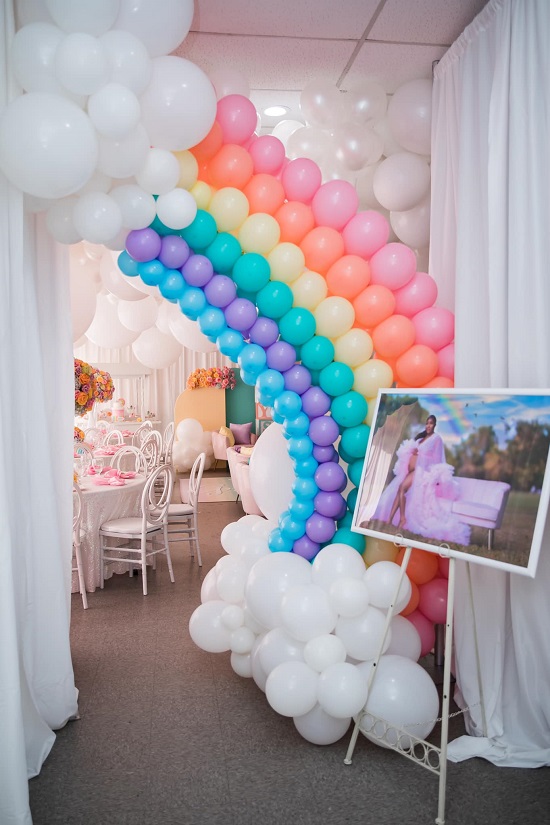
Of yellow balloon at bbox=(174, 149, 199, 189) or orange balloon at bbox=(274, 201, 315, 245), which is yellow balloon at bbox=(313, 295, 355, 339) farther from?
yellow balloon at bbox=(174, 149, 199, 189)

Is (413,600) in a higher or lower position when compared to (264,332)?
lower

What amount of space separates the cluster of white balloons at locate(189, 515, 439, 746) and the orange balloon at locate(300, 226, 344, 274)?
3.86 ft

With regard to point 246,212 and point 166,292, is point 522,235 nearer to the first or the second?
point 246,212

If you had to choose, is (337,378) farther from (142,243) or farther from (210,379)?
(210,379)

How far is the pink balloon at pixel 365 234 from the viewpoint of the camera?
278cm

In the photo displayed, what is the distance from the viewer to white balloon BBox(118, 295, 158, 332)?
16.5ft

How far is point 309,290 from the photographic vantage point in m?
2.75

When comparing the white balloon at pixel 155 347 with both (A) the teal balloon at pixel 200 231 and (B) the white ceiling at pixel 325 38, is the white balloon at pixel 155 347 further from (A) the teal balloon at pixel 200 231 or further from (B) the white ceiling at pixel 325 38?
(A) the teal balloon at pixel 200 231

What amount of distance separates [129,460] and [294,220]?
465 centimetres

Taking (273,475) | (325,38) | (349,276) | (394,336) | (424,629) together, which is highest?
(325,38)

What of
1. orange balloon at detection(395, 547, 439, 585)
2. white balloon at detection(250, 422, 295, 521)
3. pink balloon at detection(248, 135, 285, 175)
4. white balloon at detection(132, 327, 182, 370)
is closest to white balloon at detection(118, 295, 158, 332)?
white balloon at detection(132, 327, 182, 370)

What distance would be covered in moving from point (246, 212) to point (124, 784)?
2.19 m

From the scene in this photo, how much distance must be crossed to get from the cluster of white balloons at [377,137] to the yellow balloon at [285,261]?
0.94 metres

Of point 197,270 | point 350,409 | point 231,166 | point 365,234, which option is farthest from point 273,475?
point 231,166
